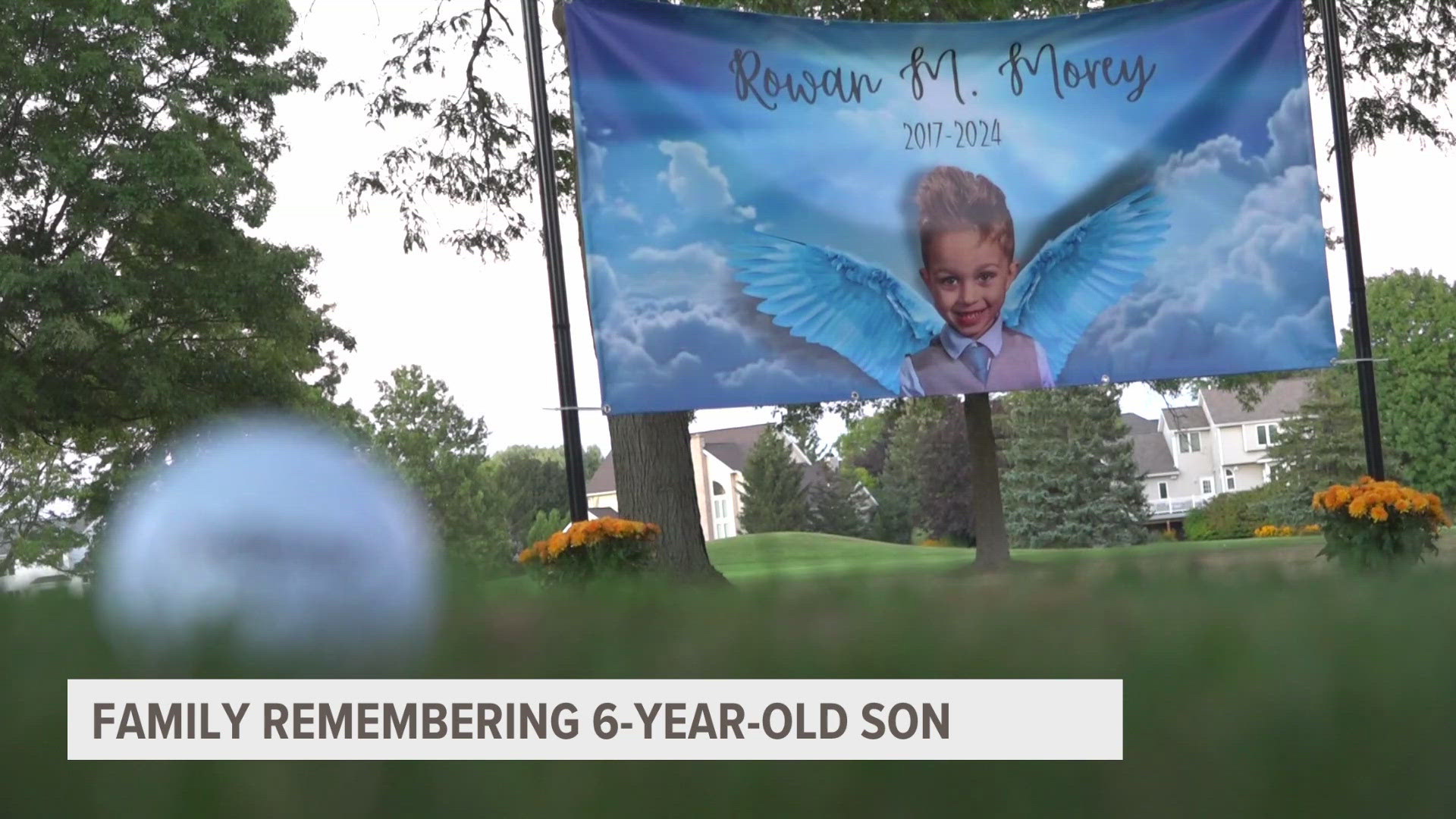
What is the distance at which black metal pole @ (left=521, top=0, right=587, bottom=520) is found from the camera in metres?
6.23

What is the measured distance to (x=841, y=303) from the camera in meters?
7.05

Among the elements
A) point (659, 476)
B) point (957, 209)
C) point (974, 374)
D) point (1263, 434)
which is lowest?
point (1263, 434)

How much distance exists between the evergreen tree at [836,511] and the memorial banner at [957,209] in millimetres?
39009

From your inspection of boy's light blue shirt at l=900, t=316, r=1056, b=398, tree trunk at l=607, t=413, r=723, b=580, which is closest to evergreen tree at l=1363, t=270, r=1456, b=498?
tree trunk at l=607, t=413, r=723, b=580

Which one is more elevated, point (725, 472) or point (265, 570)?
point (265, 570)

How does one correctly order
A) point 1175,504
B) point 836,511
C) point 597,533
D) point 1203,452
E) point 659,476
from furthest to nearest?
point 1203,452 < point 1175,504 < point 836,511 < point 659,476 < point 597,533

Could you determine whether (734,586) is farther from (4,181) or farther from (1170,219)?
(4,181)

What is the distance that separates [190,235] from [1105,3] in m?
13.0

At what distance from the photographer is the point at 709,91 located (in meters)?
6.75

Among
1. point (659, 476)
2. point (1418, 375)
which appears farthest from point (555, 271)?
point (1418, 375)

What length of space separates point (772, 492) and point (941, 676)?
41.2m

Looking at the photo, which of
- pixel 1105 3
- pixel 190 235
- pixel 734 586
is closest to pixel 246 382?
pixel 190 235

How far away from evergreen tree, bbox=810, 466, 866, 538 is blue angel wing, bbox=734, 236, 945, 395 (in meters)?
39.1

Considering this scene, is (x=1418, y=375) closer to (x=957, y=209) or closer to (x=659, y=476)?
(x=659, y=476)
